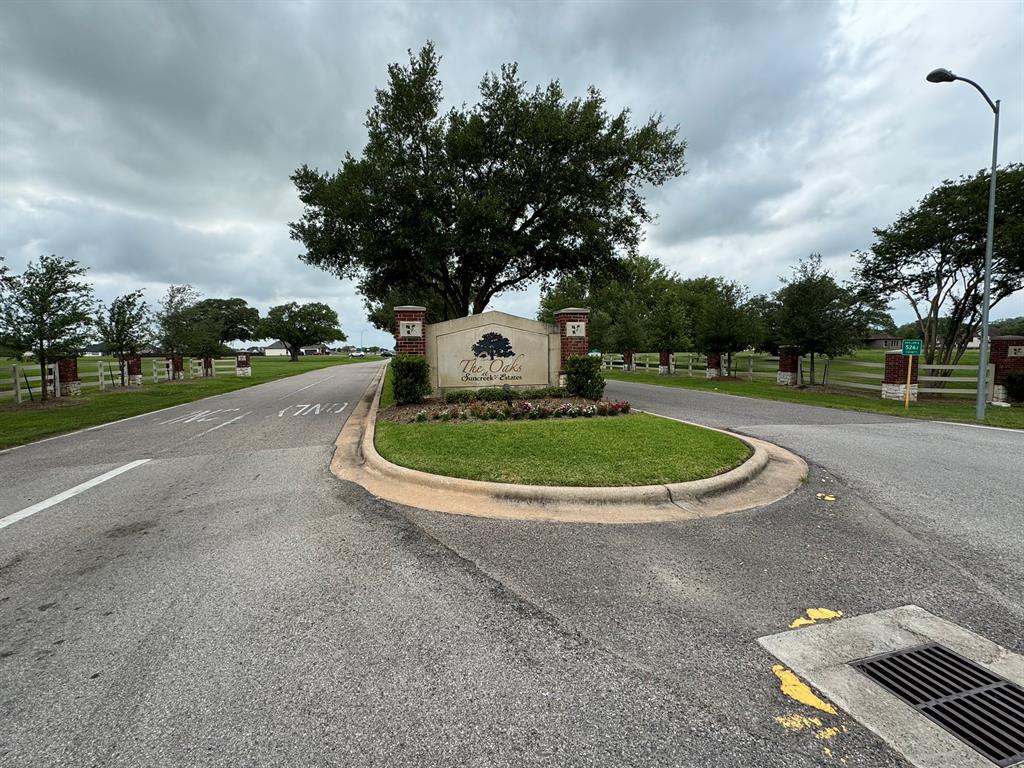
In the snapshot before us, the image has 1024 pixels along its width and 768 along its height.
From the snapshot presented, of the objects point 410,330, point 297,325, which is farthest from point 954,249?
point 297,325

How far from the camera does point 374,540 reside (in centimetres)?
396

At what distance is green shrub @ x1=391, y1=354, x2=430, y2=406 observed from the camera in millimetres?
11062

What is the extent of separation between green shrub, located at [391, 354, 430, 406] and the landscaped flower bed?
0.57m

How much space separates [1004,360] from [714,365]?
12.2 m

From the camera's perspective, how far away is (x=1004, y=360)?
46.6ft

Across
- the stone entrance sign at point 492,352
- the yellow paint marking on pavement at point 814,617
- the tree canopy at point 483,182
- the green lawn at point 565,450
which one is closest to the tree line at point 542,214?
the tree canopy at point 483,182

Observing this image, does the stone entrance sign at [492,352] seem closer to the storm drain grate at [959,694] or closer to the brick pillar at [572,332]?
the brick pillar at [572,332]

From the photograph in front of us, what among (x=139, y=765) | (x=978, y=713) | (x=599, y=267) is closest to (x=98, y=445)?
(x=139, y=765)

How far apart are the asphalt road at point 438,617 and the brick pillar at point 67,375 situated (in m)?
15.0

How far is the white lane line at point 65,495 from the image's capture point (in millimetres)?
4656

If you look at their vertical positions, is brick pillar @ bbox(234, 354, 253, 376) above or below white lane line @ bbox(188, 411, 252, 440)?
above

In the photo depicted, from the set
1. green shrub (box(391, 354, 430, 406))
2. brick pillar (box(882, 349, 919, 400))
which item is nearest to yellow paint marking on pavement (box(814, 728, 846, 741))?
green shrub (box(391, 354, 430, 406))

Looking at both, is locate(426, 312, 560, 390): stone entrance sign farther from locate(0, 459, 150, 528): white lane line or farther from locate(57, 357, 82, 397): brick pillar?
locate(57, 357, 82, 397): brick pillar

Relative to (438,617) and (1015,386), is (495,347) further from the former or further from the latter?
(1015,386)
